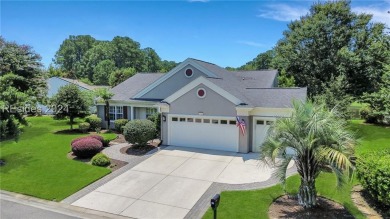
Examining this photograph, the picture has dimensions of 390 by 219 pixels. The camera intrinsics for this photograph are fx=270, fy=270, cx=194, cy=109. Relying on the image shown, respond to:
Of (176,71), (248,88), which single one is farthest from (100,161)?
(248,88)

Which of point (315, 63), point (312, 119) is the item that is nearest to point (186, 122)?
point (312, 119)

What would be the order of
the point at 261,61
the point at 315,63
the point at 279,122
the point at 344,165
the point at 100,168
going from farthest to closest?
the point at 261,61
the point at 315,63
the point at 100,168
the point at 279,122
the point at 344,165

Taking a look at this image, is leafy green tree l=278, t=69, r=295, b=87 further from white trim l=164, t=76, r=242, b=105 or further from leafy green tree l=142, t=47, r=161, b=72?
leafy green tree l=142, t=47, r=161, b=72

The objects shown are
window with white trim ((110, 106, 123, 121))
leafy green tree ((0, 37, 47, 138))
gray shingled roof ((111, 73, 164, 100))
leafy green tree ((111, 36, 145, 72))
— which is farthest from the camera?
leafy green tree ((111, 36, 145, 72))

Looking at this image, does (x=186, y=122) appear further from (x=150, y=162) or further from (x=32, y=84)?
(x=32, y=84)

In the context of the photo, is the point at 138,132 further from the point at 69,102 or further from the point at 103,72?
the point at 103,72

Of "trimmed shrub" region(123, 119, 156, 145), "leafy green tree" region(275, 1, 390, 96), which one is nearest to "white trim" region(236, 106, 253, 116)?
"trimmed shrub" region(123, 119, 156, 145)
